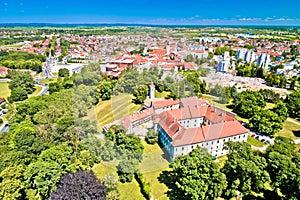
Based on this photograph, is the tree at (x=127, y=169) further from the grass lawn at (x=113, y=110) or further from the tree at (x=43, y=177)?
the tree at (x=43, y=177)

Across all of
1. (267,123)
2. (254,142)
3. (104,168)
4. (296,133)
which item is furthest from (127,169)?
(296,133)

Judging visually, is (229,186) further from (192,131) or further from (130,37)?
(130,37)

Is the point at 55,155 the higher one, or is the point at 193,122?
the point at 193,122

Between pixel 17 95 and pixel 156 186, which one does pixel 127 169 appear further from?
pixel 17 95

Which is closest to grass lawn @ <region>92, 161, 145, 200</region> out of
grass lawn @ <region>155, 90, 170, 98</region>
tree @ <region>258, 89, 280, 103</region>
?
grass lawn @ <region>155, 90, 170, 98</region>

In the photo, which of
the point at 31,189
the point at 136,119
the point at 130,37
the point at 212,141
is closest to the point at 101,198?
the point at 31,189

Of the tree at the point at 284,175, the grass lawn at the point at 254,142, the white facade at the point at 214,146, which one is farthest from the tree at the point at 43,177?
the grass lawn at the point at 254,142

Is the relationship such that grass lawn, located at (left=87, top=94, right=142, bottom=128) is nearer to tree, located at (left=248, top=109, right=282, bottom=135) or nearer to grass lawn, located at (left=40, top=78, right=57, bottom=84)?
tree, located at (left=248, top=109, right=282, bottom=135)
